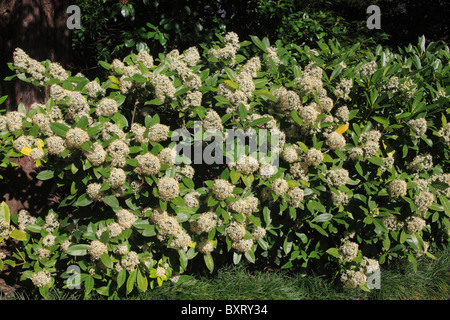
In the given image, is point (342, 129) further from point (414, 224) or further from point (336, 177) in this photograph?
point (414, 224)

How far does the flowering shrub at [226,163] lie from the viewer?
8.22ft

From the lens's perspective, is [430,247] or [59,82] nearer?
[59,82]

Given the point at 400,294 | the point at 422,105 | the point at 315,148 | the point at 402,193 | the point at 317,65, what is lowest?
the point at 400,294

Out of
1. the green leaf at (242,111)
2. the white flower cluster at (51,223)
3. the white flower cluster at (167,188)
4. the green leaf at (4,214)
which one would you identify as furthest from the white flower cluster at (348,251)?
the green leaf at (4,214)

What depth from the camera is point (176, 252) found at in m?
2.74

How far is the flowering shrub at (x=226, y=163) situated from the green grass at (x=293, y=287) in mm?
150

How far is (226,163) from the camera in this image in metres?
2.81

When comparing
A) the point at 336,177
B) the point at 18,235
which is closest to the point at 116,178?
the point at 18,235

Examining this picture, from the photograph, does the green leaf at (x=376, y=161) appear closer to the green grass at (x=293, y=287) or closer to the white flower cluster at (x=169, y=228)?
the green grass at (x=293, y=287)

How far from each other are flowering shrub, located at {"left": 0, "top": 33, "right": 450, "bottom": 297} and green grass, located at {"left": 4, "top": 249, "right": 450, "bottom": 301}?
0.15 meters

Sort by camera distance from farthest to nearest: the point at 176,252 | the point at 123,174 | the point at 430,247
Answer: the point at 430,247 < the point at 176,252 < the point at 123,174

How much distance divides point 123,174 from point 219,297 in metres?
1.34
